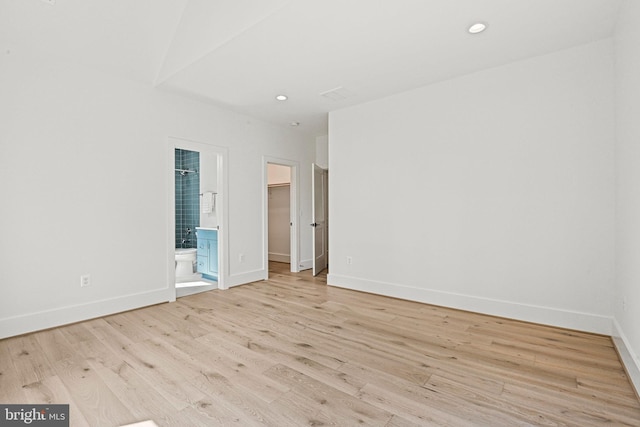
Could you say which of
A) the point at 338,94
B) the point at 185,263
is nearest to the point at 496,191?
the point at 338,94

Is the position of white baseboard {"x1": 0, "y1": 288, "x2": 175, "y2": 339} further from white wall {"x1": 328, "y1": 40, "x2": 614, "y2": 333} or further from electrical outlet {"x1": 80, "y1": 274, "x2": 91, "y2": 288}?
white wall {"x1": 328, "y1": 40, "x2": 614, "y2": 333}

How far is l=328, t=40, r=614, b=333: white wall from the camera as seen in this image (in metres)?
2.71

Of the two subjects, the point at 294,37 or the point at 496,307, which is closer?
the point at 294,37

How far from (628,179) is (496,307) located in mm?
1652

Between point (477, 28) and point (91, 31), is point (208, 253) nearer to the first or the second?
point (91, 31)

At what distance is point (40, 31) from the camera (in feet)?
8.77

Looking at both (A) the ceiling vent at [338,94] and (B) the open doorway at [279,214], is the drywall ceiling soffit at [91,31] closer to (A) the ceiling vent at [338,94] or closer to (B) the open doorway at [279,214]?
(A) the ceiling vent at [338,94]

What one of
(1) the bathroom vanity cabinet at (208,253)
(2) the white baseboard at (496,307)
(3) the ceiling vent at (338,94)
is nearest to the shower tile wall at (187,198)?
(1) the bathroom vanity cabinet at (208,253)

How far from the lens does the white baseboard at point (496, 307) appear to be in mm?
2708

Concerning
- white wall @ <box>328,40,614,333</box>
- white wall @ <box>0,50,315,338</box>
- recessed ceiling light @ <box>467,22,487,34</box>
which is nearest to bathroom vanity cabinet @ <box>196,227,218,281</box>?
white wall @ <box>0,50,315,338</box>

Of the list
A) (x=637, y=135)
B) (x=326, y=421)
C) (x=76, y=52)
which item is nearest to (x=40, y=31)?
(x=76, y=52)

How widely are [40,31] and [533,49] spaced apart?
4.56 meters

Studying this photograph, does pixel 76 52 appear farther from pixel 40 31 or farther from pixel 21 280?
pixel 21 280

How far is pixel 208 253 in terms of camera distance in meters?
5.07
